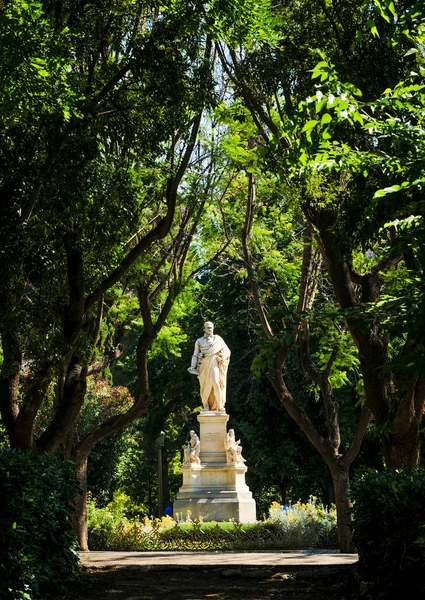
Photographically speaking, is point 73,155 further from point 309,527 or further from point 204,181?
point 309,527

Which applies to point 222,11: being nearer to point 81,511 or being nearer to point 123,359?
point 81,511

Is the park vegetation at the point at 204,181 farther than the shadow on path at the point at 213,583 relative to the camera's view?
No

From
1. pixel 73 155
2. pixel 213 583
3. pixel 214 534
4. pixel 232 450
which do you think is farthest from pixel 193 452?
pixel 73 155

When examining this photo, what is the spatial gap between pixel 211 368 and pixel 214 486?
10.3 ft

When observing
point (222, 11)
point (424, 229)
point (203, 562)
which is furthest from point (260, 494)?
point (424, 229)

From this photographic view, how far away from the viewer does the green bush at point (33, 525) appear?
777cm

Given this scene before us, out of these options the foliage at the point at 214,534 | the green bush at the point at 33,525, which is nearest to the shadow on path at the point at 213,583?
the green bush at the point at 33,525

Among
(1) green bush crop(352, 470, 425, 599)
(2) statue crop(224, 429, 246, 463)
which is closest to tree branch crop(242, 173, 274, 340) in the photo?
(2) statue crop(224, 429, 246, 463)

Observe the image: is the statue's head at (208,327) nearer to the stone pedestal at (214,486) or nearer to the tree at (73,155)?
the stone pedestal at (214,486)

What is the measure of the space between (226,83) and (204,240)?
3835mm

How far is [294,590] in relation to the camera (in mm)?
10406

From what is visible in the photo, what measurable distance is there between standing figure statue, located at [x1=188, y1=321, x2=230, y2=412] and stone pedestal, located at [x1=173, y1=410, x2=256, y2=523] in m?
0.44

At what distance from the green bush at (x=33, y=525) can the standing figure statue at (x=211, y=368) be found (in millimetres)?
13649

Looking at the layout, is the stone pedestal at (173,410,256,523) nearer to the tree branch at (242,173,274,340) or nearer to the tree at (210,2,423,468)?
the tree branch at (242,173,274,340)
